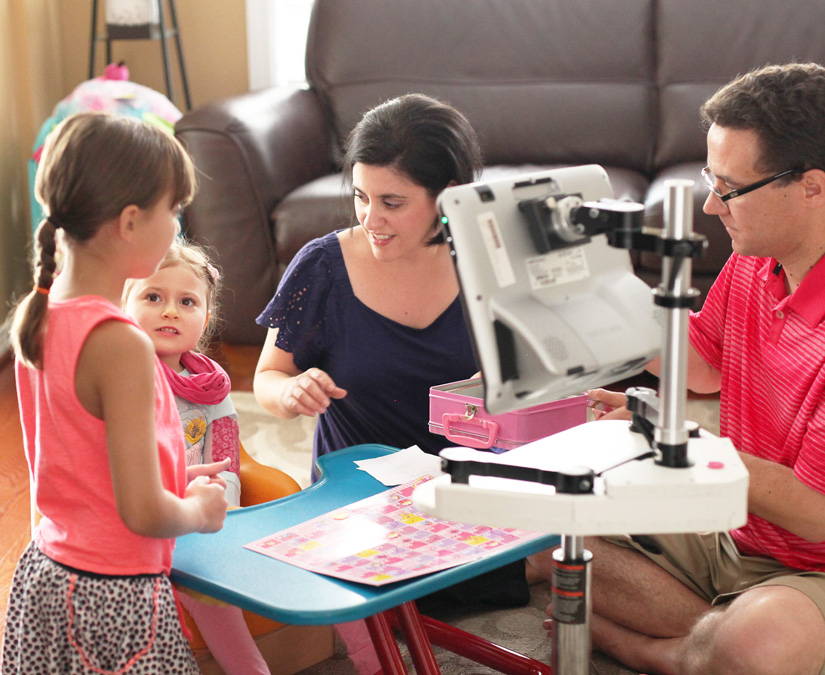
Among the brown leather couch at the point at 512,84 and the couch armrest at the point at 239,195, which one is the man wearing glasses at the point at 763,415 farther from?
the couch armrest at the point at 239,195

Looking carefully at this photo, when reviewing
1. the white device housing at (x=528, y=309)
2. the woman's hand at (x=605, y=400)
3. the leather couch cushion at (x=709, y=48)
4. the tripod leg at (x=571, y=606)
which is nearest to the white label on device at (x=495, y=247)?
the white device housing at (x=528, y=309)

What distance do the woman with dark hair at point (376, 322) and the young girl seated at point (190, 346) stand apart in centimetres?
8

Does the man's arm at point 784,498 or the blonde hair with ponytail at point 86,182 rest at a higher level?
the blonde hair with ponytail at point 86,182

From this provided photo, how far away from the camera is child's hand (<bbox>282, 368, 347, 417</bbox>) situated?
5.92 feet

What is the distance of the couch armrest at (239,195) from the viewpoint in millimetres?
3430

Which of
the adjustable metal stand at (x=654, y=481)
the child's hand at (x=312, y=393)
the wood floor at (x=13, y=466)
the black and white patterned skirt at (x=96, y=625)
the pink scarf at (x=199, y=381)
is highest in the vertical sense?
the adjustable metal stand at (x=654, y=481)

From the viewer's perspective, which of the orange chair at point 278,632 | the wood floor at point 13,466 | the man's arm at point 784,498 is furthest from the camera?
the wood floor at point 13,466

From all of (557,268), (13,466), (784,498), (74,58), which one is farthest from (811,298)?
(74,58)

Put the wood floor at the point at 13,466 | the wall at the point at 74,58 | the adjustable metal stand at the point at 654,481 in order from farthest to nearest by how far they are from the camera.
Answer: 1. the wall at the point at 74,58
2. the wood floor at the point at 13,466
3. the adjustable metal stand at the point at 654,481

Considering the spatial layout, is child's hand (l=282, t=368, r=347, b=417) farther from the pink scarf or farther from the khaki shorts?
the khaki shorts

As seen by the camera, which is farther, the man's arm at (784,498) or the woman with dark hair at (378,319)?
the woman with dark hair at (378,319)

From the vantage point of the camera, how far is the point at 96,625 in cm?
133

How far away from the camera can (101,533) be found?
4.36 ft

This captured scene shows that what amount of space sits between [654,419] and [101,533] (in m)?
0.63
